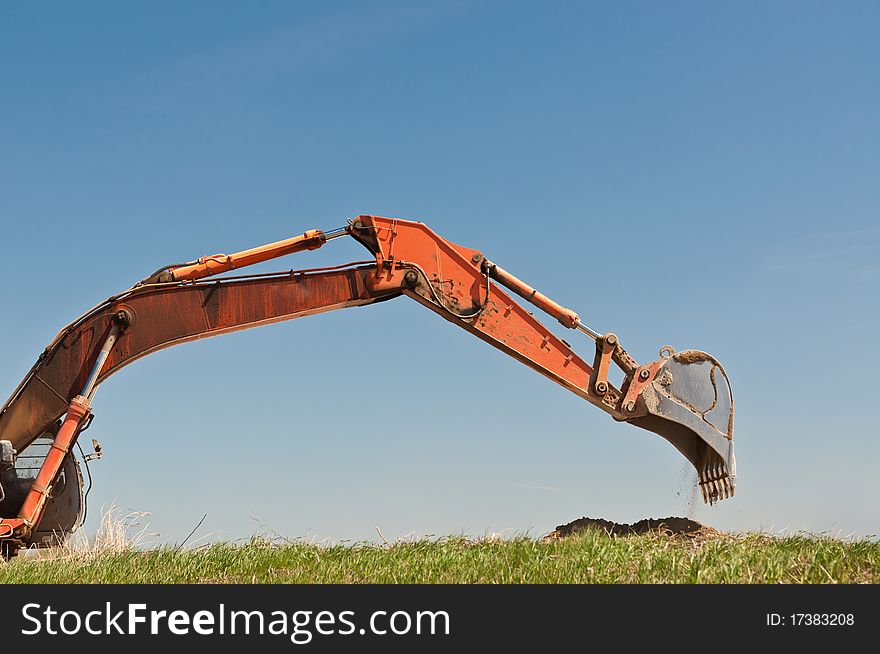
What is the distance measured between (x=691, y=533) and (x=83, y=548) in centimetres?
739

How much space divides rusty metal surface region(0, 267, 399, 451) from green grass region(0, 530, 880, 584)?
2352mm

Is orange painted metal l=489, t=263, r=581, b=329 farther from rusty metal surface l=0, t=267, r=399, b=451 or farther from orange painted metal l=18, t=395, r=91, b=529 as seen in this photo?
orange painted metal l=18, t=395, r=91, b=529

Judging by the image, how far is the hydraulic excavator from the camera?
37.6ft

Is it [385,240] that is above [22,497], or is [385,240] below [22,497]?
above

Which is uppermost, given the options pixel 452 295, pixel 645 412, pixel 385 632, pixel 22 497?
pixel 452 295

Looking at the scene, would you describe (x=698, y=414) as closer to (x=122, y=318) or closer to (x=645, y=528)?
(x=645, y=528)

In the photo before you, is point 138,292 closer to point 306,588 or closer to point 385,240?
point 385,240

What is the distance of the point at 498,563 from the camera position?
366 inches

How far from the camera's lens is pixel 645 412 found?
39.8ft

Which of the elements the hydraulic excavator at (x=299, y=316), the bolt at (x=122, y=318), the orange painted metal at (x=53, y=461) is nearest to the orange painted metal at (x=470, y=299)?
the hydraulic excavator at (x=299, y=316)

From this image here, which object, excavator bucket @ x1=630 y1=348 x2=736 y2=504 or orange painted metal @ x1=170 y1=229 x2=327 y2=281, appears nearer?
orange painted metal @ x1=170 y1=229 x2=327 y2=281

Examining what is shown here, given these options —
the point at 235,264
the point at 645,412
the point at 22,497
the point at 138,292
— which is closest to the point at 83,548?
the point at 22,497

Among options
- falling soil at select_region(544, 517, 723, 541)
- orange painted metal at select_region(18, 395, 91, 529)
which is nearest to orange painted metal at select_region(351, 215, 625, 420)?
falling soil at select_region(544, 517, 723, 541)

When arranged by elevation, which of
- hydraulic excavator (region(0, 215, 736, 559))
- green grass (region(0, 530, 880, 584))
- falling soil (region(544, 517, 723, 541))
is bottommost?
green grass (region(0, 530, 880, 584))
